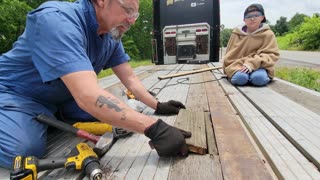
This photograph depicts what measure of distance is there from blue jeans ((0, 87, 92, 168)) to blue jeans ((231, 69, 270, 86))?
274 cm

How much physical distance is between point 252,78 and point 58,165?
10.4 ft

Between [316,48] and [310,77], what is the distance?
25.2 metres

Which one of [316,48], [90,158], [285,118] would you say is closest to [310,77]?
[285,118]

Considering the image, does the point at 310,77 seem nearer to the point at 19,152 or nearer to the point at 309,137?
the point at 309,137

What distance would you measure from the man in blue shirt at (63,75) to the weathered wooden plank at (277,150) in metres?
0.47

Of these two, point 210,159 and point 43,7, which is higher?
point 43,7

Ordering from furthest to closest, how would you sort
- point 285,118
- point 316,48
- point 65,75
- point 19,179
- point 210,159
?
point 316,48
point 285,118
point 210,159
point 65,75
point 19,179

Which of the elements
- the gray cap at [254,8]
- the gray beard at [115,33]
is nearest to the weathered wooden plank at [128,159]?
the gray beard at [115,33]

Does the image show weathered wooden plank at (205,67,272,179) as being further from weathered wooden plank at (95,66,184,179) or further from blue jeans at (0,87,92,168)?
blue jeans at (0,87,92,168)

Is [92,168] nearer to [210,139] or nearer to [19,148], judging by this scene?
[19,148]

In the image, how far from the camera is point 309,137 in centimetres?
206

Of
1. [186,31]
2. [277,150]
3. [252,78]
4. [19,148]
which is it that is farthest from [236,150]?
[186,31]

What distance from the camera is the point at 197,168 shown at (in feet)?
5.48

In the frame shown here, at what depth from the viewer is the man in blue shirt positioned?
5.44ft
